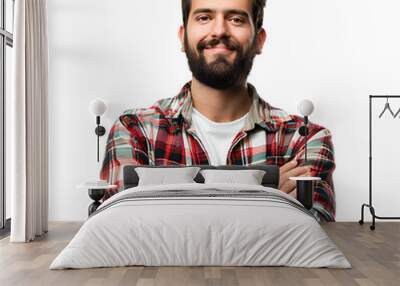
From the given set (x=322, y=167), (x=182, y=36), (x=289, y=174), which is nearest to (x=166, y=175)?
(x=289, y=174)

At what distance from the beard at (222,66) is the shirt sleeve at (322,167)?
3.59 feet

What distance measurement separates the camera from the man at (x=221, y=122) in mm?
6672

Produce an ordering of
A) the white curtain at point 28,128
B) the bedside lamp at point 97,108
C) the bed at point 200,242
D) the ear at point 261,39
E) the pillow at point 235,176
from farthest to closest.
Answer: the ear at point 261,39 < the bedside lamp at point 97,108 < the pillow at point 235,176 < the white curtain at point 28,128 < the bed at point 200,242

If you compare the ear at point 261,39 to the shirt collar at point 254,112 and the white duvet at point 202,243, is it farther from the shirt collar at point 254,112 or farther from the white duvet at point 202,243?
the white duvet at point 202,243

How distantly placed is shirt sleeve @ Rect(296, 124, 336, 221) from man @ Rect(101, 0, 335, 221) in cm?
1

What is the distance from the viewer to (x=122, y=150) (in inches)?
269

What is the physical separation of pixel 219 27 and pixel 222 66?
0.46 metres

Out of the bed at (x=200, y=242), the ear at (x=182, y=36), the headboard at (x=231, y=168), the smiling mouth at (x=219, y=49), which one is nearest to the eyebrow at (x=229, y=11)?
the ear at (x=182, y=36)

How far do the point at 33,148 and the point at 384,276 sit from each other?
3711mm

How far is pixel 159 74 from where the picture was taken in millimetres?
6938

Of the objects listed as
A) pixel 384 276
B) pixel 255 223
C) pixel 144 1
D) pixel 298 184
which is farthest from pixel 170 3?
pixel 384 276

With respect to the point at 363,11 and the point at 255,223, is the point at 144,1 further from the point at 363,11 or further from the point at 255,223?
the point at 255,223

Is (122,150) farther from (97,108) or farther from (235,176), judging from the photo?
(235,176)

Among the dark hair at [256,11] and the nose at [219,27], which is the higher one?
the dark hair at [256,11]
